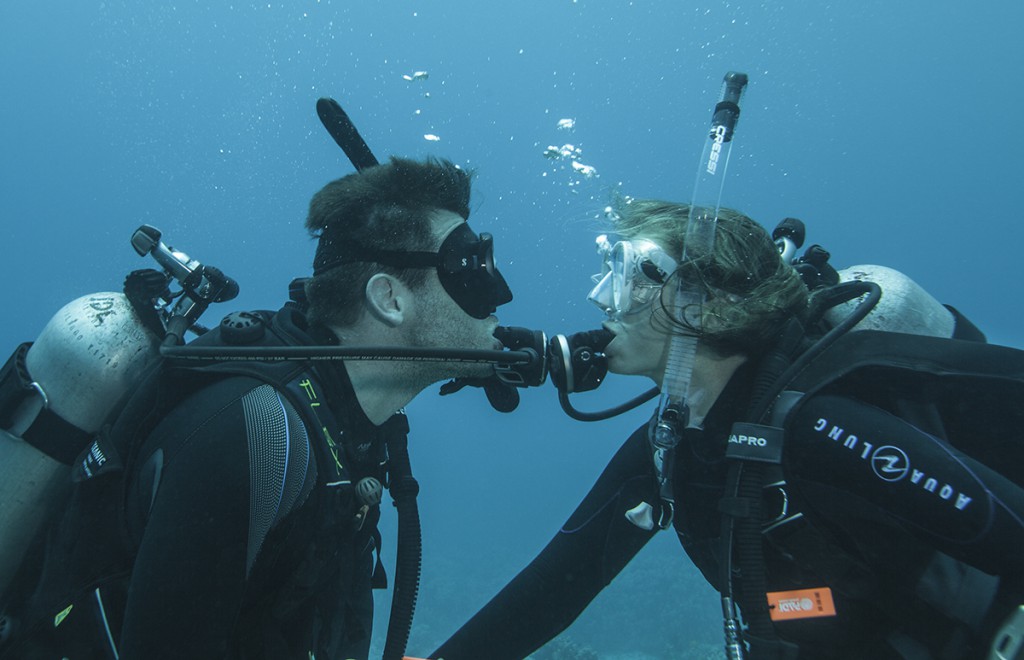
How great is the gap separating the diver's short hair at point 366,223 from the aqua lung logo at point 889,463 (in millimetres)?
2148

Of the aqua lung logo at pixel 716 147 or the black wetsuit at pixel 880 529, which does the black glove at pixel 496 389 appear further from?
the aqua lung logo at pixel 716 147

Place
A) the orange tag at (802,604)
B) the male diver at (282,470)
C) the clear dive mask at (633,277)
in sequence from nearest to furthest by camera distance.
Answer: the male diver at (282,470)
the orange tag at (802,604)
the clear dive mask at (633,277)

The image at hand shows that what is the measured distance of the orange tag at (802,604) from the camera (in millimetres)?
2211

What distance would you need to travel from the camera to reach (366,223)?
309 centimetres

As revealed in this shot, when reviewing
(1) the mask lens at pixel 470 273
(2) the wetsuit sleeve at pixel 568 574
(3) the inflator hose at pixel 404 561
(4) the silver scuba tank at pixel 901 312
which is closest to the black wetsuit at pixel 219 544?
(3) the inflator hose at pixel 404 561

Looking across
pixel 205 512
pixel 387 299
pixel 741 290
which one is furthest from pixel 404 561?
pixel 741 290

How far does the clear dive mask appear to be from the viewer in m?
2.94

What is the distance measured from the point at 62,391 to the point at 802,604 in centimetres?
328

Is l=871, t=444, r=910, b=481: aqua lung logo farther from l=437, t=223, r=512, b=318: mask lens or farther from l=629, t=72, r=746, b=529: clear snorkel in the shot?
l=437, t=223, r=512, b=318: mask lens

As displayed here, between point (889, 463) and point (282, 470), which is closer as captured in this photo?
point (889, 463)

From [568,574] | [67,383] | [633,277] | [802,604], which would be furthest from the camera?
[568,574]

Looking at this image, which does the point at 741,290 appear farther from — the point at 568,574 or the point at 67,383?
the point at 67,383

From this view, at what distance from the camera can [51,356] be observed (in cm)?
268

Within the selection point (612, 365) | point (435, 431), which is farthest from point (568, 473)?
point (612, 365)
